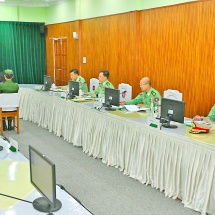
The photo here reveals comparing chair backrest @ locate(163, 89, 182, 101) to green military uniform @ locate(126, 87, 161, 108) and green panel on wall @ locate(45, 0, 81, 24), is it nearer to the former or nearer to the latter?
green military uniform @ locate(126, 87, 161, 108)

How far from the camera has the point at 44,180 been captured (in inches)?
69.9

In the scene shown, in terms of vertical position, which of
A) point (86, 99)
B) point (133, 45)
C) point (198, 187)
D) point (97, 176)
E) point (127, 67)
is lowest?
point (97, 176)

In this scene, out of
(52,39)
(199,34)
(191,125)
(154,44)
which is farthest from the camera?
(52,39)

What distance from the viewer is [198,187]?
3033 millimetres

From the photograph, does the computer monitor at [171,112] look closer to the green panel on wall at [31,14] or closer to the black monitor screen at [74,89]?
the black monitor screen at [74,89]

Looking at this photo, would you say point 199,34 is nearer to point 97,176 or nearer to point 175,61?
point 175,61

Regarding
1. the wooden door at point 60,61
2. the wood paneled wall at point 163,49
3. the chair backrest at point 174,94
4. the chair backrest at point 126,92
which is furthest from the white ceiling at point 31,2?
the chair backrest at point 174,94

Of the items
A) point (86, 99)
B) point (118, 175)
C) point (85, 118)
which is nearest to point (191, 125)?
point (118, 175)

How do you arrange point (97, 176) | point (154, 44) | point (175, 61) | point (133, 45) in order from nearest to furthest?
point (97, 176) → point (175, 61) → point (154, 44) → point (133, 45)

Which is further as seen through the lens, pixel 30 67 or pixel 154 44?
pixel 30 67

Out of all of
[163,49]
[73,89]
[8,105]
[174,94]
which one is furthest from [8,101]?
[174,94]

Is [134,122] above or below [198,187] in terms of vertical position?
above

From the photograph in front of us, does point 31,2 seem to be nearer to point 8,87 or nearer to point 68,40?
point 68,40

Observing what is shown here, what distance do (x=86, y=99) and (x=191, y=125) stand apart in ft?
7.52
